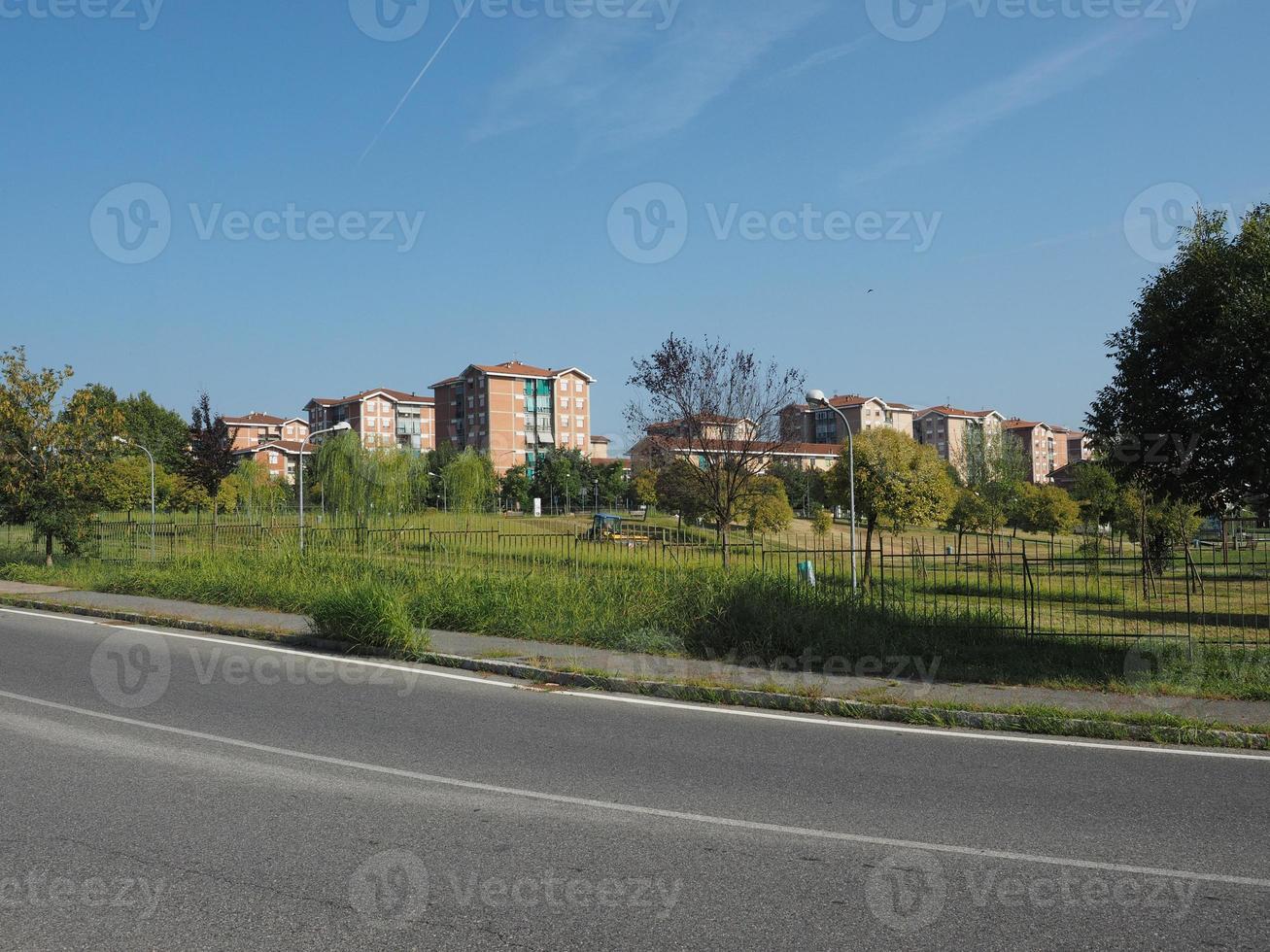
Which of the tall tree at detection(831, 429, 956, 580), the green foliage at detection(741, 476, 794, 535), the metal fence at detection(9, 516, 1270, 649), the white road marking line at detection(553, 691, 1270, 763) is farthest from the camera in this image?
the green foliage at detection(741, 476, 794, 535)

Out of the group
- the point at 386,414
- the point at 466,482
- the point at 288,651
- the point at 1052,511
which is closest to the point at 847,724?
the point at 288,651

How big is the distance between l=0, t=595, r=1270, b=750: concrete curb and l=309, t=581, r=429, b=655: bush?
0.47 ft

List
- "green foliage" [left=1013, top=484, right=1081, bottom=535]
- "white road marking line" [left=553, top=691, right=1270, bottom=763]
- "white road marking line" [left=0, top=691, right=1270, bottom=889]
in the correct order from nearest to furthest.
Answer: "white road marking line" [left=0, top=691, right=1270, bottom=889], "white road marking line" [left=553, top=691, right=1270, bottom=763], "green foliage" [left=1013, top=484, right=1081, bottom=535]

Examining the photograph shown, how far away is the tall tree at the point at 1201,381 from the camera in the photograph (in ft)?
34.9

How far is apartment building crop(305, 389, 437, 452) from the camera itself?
135750 millimetres

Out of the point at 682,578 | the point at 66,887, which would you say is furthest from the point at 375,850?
the point at 682,578

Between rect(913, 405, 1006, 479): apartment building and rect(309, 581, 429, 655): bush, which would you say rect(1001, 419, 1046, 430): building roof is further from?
rect(309, 581, 429, 655): bush

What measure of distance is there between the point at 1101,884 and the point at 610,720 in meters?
4.94

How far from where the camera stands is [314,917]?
14.4ft

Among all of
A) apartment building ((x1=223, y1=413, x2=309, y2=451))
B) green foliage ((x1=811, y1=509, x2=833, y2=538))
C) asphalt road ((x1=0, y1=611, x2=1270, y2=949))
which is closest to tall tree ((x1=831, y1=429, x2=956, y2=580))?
green foliage ((x1=811, y1=509, x2=833, y2=538))

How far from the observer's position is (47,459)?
81.5 ft

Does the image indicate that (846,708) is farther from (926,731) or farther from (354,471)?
(354,471)

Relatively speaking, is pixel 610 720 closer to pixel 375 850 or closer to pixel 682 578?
pixel 375 850

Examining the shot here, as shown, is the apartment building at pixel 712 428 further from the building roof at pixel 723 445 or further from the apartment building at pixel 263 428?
the apartment building at pixel 263 428
